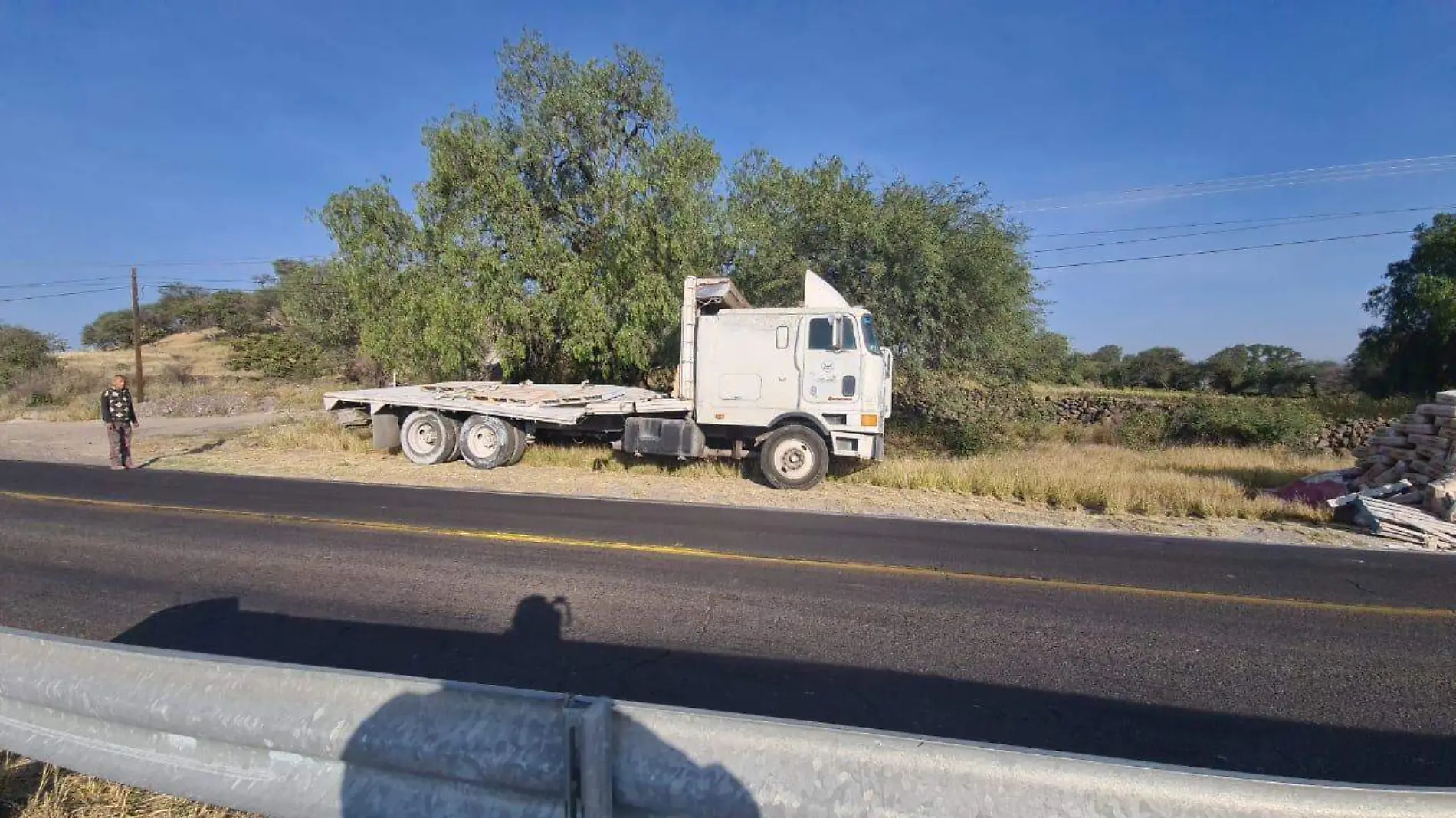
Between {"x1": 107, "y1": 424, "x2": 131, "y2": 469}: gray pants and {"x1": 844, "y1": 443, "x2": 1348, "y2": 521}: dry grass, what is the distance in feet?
40.7

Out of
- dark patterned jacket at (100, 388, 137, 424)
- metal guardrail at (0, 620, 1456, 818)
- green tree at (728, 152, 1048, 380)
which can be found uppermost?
green tree at (728, 152, 1048, 380)

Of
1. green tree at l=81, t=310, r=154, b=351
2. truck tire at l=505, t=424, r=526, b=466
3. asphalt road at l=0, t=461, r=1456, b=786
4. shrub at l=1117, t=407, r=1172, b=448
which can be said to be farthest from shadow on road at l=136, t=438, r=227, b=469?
green tree at l=81, t=310, r=154, b=351

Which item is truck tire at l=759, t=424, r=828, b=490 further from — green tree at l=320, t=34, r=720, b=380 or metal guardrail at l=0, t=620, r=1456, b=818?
metal guardrail at l=0, t=620, r=1456, b=818

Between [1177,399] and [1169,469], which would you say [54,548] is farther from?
[1177,399]

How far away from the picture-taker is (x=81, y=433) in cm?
1847

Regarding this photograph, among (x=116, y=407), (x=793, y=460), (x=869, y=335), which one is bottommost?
(x=793, y=460)

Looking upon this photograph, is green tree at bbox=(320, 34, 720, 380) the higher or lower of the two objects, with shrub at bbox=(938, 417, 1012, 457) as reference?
higher

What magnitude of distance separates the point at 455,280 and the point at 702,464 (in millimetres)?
7078

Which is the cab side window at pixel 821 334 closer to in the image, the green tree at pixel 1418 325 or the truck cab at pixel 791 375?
the truck cab at pixel 791 375

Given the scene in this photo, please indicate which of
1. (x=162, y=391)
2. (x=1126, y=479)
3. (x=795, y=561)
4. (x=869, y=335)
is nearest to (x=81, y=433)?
(x=162, y=391)

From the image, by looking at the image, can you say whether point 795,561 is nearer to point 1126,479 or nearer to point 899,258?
point 1126,479

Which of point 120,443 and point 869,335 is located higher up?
point 869,335

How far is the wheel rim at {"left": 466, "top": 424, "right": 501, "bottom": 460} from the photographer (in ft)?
42.3

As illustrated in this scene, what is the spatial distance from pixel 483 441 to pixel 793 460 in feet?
19.1
